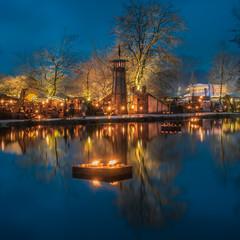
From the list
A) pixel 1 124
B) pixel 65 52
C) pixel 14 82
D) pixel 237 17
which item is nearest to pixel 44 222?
pixel 1 124

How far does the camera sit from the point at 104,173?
6598 mm

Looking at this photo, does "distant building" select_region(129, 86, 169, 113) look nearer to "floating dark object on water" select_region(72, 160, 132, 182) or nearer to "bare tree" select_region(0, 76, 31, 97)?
"bare tree" select_region(0, 76, 31, 97)

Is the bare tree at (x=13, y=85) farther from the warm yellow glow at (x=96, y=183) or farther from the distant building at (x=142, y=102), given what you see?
the warm yellow glow at (x=96, y=183)

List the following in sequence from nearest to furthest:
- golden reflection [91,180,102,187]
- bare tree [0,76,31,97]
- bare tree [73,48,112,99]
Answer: golden reflection [91,180,102,187], bare tree [73,48,112,99], bare tree [0,76,31,97]

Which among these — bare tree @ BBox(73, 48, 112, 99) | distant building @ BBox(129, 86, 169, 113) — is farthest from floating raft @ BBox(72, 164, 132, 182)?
bare tree @ BBox(73, 48, 112, 99)

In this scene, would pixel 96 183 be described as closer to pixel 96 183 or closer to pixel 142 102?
pixel 96 183

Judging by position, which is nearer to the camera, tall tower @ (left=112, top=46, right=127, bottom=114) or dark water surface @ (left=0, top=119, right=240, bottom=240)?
dark water surface @ (left=0, top=119, right=240, bottom=240)

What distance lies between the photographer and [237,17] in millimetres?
29500

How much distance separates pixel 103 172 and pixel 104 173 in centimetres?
3

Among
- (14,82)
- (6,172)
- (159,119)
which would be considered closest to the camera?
(6,172)

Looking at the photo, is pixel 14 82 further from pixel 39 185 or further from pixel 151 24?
pixel 39 185

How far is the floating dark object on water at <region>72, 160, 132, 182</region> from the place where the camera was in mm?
6559

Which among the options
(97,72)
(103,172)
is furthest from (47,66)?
(103,172)

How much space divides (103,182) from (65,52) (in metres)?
41.9
